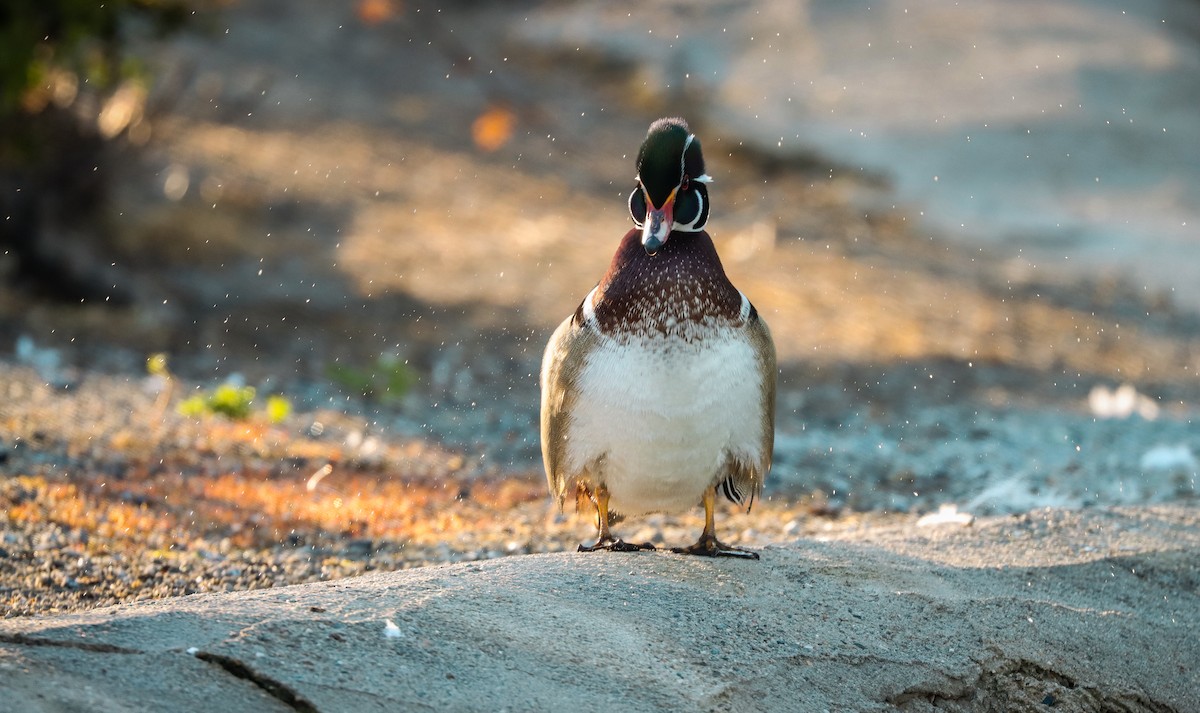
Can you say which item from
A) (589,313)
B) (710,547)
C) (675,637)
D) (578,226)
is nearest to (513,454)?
(710,547)

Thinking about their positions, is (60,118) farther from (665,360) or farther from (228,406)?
(665,360)

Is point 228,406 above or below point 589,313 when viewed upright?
below

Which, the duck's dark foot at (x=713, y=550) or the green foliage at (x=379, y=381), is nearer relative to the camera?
the duck's dark foot at (x=713, y=550)

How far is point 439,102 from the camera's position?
51.6ft

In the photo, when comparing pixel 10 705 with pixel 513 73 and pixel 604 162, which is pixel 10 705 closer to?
pixel 604 162

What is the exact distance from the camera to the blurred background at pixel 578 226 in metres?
7.22

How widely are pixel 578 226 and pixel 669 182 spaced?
790 cm

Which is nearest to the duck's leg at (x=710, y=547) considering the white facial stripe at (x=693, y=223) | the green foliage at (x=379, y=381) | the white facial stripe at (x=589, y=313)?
the white facial stripe at (x=589, y=313)

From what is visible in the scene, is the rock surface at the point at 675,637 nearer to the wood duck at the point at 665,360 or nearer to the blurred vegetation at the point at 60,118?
the wood duck at the point at 665,360

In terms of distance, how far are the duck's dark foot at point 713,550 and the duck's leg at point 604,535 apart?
5.6 inches

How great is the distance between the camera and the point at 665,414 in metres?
4.14

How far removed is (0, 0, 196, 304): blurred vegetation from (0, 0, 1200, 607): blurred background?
0.03 meters

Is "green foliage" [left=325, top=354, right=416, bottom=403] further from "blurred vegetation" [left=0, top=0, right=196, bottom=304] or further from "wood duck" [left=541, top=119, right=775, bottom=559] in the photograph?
"wood duck" [left=541, top=119, right=775, bottom=559]

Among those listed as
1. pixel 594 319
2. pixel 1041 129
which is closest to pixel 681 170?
pixel 594 319
